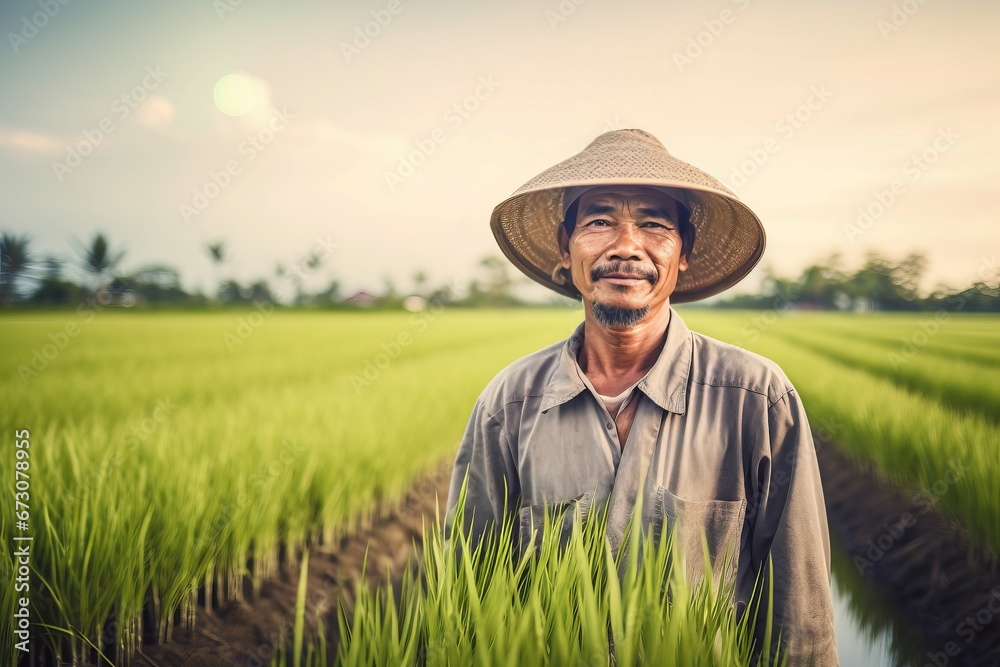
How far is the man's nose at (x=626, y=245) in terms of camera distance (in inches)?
59.4

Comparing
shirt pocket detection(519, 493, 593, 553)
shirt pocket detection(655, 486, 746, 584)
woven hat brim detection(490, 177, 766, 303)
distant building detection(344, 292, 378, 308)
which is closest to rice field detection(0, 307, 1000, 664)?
shirt pocket detection(519, 493, 593, 553)

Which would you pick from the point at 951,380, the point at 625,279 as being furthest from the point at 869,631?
the point at 625,279

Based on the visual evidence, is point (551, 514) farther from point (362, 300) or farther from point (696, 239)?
point (362, 300)

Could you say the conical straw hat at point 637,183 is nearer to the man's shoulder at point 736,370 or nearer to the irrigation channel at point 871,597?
the man's shoulder at point 736,370

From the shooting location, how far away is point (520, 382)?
169 centimetres

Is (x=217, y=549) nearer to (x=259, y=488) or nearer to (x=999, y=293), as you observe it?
(x=259, y=488)

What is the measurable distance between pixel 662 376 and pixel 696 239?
2.08 ft

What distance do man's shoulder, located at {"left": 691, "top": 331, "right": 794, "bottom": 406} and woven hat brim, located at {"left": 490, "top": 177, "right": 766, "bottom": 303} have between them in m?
0.40

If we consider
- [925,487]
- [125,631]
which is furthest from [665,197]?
[925,487]

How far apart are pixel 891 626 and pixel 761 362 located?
2056mm

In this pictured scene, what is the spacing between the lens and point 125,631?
6.48 feet

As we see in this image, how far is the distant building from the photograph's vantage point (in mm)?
46094

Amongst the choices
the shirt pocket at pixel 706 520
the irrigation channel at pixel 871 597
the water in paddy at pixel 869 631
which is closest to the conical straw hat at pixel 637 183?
the shirt pocket at pixel 706 520

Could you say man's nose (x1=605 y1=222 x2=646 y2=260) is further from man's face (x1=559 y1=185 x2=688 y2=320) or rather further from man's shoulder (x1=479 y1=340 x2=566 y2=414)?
man's shoulder (x1=479 y1=340 x2=566 y2=414)
